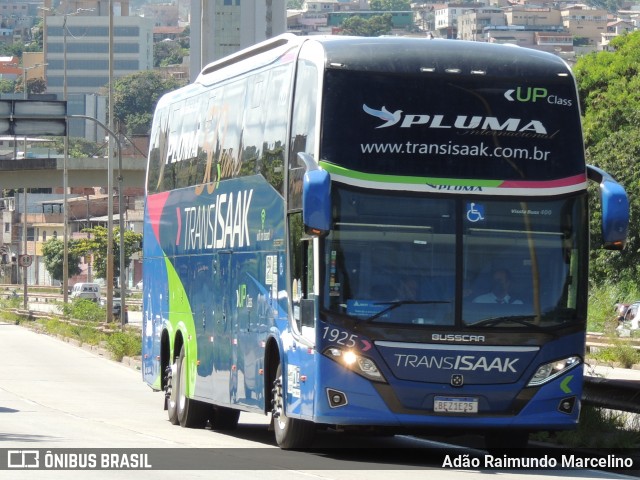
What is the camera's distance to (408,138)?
15672mm

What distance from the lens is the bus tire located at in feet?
70.3

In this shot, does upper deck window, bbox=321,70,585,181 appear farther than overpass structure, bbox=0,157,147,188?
No

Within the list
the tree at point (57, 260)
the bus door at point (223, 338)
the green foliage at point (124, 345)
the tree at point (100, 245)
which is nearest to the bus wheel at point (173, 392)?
the bus door at point (223, 338)

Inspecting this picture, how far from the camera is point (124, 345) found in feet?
149

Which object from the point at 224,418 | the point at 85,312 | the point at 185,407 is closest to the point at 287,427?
the point at 224,418

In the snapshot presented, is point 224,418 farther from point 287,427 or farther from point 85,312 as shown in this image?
point 85,312

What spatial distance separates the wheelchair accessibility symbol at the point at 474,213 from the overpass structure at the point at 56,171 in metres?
48.5

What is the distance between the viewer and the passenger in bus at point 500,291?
1557 cm

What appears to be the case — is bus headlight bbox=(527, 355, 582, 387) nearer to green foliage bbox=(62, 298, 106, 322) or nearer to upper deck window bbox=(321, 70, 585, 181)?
upper deck window bbox=(321, 70, 585, 181)

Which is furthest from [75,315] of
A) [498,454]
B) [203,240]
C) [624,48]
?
[498,454]

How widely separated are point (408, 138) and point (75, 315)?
49.7m

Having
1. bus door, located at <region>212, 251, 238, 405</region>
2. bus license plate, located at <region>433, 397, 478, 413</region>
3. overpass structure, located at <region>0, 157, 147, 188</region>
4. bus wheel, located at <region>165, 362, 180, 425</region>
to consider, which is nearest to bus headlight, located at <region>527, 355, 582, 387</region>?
bus license plate, located at <region>433, 397, 478, 413</region>

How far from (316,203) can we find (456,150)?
1.83 meters

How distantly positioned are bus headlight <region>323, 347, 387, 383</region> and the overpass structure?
160ft
